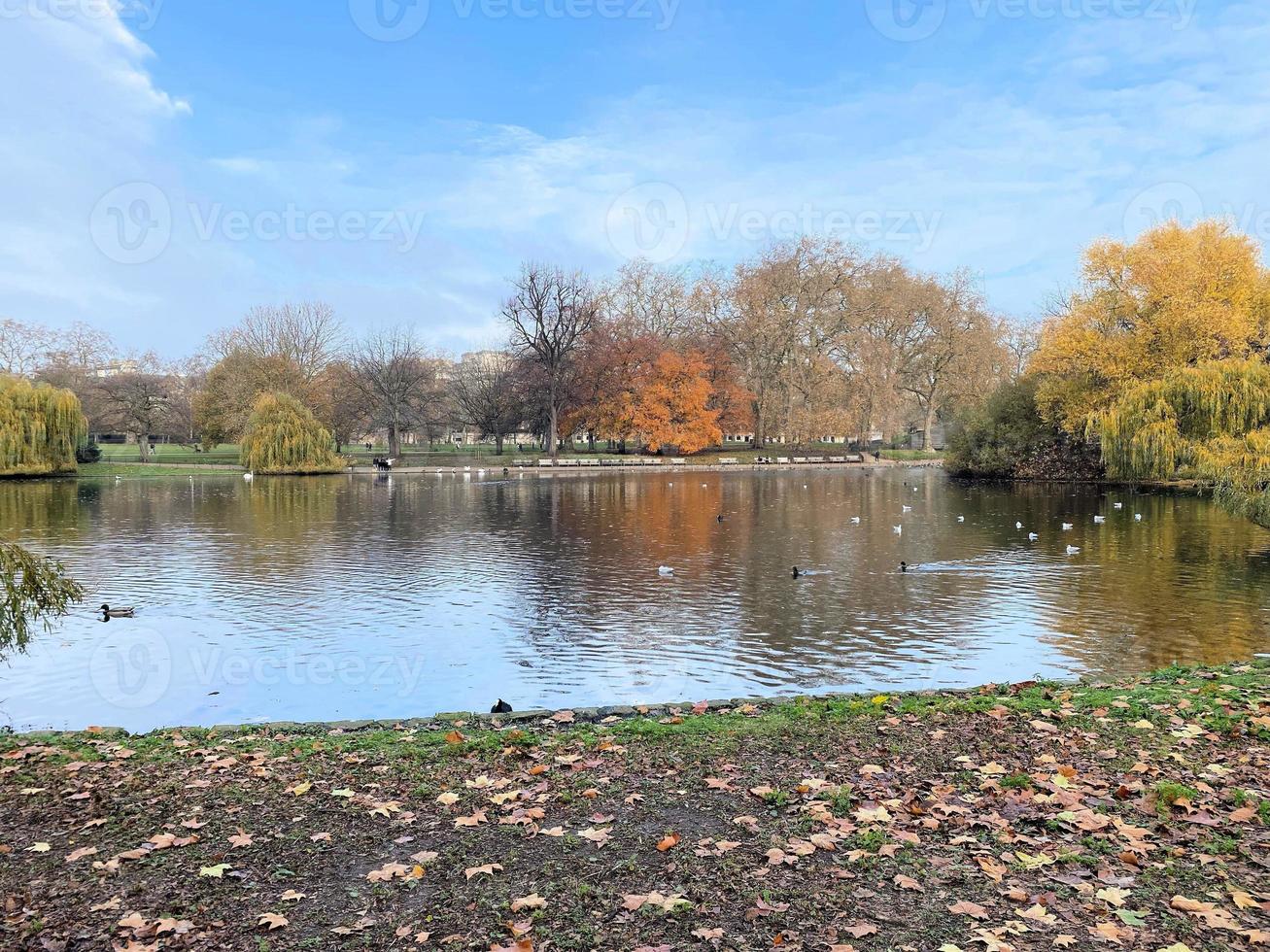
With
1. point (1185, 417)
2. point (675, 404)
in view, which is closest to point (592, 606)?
point (1185, 417)

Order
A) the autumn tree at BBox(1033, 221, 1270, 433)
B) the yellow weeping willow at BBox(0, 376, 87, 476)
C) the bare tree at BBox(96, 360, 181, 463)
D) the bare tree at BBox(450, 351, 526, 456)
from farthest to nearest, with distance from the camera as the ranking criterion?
the bare tree at BBox(450, 351, 526, 456), the bare tree at BBox(96, 360, 181, 463), the yellow weeping willow at BBox(0, 376, 87, 476), the autumn tree at BBox(1033, 221, 1270, 433)

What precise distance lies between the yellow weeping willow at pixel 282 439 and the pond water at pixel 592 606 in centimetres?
2393

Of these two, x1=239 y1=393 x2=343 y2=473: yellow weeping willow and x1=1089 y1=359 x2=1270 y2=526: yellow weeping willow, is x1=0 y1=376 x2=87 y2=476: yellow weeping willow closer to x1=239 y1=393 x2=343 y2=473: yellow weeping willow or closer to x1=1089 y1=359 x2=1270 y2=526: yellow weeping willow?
x1=239 y1=393 x2=343 y2=473: yellow weeping willow

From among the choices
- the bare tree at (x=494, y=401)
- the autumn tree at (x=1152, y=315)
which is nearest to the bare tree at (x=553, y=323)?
the bare tree at (x=494, y=401)

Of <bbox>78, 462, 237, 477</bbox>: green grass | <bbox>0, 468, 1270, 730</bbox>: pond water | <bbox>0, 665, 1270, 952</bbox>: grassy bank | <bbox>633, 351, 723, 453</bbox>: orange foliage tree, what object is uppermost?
<bbox>633, 351, 723, 453</bbox>: orange foliage tree

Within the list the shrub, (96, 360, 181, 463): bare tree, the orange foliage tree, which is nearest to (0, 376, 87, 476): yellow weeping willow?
(96, 360, 181, 463): bare tree

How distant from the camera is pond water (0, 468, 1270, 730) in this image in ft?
34.3

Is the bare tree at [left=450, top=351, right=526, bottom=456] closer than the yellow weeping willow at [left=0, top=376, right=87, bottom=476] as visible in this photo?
No

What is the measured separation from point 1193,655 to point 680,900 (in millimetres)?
10094

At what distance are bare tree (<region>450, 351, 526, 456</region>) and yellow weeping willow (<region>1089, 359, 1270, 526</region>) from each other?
47044mm

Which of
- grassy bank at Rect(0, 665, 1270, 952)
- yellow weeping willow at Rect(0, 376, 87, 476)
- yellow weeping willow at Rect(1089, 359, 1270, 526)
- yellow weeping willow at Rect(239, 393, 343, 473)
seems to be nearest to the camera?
grassy bank at Rect(0, 665, 1270, 952)

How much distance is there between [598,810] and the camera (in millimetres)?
5547

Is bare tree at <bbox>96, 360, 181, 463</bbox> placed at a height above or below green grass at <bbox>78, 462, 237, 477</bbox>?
above

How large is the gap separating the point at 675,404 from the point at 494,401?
18374mm
